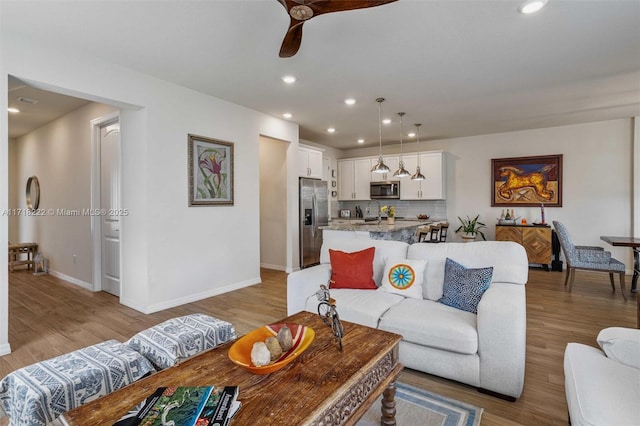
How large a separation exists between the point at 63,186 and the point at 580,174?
9.16 metres

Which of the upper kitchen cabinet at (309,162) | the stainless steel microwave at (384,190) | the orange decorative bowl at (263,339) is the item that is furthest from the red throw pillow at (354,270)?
the stainless steel microwave at (384,190)

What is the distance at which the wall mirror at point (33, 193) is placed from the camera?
6062mm

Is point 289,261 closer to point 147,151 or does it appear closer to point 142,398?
point 147,151

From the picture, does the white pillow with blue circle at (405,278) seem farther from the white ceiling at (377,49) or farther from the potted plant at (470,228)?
the potted plant at (470,228)

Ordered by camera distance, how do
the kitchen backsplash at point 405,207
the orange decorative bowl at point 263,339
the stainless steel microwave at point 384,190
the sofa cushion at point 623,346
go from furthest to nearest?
the stainless steel microwave at point 384,190, the kitchen backsplash at point 405,207, the sofa cushion at point 623,346, the orange decorative bowl at point 263,339

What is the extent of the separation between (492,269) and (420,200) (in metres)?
5.20

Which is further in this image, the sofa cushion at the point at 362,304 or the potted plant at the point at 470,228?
the potted plant at the point at 470,228

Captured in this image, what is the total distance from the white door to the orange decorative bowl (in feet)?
11.8

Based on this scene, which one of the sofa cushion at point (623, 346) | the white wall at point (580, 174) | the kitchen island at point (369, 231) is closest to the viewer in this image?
the sofa cushion at point (623, 346)

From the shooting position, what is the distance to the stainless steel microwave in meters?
7.36

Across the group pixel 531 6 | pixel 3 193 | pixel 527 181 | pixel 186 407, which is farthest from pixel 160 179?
pixel 527 181

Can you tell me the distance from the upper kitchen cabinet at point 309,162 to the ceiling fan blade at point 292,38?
3.75 meters

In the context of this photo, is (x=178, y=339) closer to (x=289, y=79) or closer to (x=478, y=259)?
(x=478, y=259)

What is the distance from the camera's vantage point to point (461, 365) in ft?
6.79
